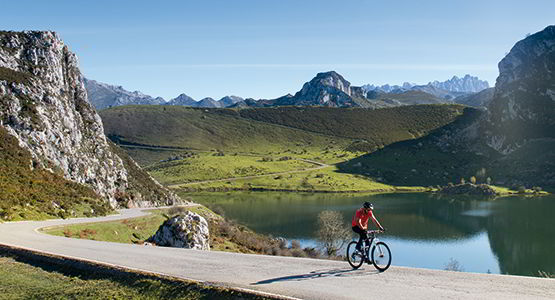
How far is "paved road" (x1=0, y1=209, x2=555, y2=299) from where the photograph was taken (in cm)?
1652

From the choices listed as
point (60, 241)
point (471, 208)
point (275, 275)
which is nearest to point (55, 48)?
point (60, 241)

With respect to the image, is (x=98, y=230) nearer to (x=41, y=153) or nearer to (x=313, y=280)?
(x=41, y=153)

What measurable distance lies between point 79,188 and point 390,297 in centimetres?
5812

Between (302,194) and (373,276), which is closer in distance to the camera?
(373,276)

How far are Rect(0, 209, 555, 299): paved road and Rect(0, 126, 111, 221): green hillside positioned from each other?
70.9 ft

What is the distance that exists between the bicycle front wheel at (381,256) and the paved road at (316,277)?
0.38 meters

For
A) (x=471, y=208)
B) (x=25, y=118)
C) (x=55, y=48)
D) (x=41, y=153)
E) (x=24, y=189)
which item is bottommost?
(x=471, y=208)

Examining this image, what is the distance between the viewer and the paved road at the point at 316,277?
16.5 meters

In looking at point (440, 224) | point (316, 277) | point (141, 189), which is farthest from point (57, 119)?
point (440, 224)

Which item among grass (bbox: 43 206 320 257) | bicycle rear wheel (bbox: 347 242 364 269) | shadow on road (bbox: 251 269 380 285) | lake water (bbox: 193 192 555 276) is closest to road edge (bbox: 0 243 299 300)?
shadow on road (bbox: 251 269 380 285)

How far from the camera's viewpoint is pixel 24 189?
51281 mm

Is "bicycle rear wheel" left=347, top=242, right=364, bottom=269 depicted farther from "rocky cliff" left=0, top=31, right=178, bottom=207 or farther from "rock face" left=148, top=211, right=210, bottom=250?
"rocky cliff" left=0, top=31, right=178, bottom=207

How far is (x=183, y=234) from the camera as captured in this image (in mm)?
49156

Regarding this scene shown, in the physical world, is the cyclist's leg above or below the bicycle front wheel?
above
